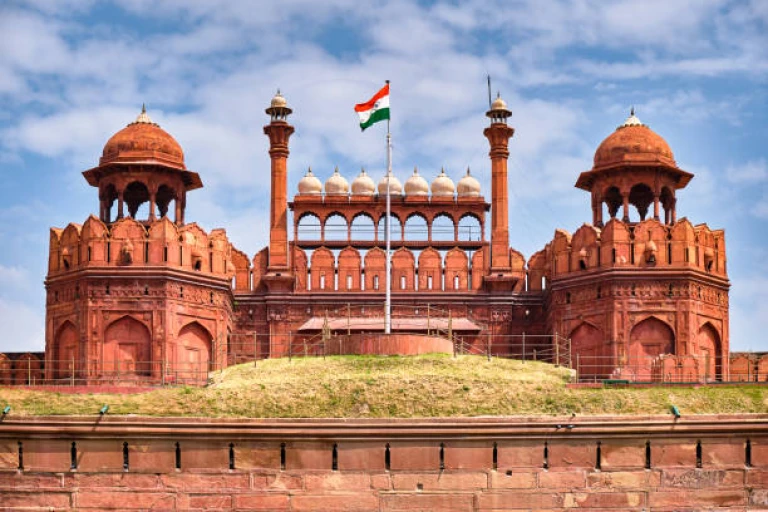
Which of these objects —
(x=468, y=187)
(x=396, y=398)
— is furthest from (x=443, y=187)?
(x=396, y=398)

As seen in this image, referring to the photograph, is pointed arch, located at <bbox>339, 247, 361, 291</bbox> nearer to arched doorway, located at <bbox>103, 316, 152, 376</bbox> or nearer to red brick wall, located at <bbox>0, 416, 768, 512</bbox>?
arched doorway, located at <bbox>103, 316, 152, 376</bbox>

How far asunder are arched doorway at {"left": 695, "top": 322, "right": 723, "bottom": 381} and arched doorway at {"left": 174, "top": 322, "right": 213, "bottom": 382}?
14.0m

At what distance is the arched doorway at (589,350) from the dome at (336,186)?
956cm

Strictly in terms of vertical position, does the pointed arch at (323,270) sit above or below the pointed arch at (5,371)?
above

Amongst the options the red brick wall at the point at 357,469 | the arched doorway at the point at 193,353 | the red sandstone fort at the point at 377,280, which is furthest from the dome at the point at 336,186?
the red brick wall at the point at 357,469

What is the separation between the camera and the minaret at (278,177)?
156 feet

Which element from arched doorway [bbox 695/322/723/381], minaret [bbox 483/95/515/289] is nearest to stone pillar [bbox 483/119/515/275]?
minaret [bbox 483/95/515/289]

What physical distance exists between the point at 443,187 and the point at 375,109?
7149 millimetres

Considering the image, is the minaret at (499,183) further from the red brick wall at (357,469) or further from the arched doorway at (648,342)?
the red brick wall at (357,469)

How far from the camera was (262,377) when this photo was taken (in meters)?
37.6

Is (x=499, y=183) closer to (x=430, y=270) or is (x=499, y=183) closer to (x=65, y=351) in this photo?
(x=430, y=270)

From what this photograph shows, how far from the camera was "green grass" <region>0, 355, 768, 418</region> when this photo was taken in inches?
1362

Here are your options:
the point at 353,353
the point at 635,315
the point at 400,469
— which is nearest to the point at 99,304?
the point at 353,353

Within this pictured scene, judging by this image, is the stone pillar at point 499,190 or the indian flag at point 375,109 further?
the stone pillar at point 499,190
